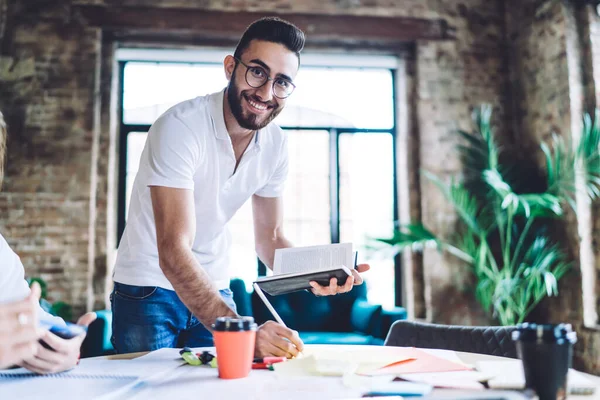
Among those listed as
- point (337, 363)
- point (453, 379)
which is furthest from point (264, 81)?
point (453, 379)

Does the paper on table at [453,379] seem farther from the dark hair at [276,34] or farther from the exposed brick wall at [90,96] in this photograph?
the exposed brick wall at [90,96]

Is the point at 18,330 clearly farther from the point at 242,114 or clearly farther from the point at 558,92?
the point at 558,92

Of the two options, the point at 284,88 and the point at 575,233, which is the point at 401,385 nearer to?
the point at 284,88

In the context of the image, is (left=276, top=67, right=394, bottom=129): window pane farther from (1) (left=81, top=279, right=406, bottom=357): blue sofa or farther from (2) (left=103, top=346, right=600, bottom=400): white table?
(2) (left=103, top=346, right=600, bottom=400): white table

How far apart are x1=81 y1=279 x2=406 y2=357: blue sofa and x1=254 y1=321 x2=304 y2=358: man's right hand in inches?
102

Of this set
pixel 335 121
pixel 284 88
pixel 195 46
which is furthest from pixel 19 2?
pixel 284 88

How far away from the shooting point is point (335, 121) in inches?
193

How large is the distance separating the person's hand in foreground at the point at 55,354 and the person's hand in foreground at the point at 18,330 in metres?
0.31

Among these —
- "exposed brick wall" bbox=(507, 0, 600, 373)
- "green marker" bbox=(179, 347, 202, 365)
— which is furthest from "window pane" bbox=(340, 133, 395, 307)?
"green marker" bbox=(179, 347, 202, 365)

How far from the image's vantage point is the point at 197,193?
1.76 m

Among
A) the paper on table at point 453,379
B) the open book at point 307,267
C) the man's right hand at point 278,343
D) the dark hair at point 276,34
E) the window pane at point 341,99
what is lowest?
the paper on table at point 453,379

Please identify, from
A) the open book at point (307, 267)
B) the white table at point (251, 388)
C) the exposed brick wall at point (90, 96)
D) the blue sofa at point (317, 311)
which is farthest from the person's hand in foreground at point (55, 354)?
the exposed brick wall at point (90, 96)

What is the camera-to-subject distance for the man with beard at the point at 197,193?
1.51m

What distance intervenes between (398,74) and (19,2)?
10.6ft
